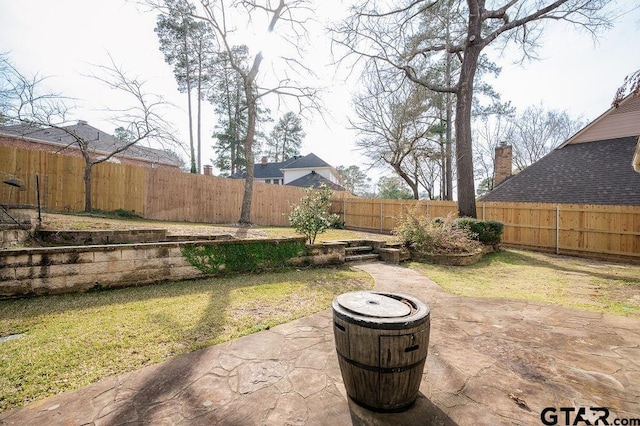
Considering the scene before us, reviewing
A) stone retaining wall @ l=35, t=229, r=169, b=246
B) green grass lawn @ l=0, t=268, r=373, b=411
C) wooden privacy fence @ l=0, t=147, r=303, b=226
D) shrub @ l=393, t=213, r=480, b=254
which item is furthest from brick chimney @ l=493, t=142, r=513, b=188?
stone retaining wall @ l=35, t=229, r=169, b=246

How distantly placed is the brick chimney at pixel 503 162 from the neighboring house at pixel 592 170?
265cm

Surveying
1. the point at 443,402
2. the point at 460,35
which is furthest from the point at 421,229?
the point at 460,35

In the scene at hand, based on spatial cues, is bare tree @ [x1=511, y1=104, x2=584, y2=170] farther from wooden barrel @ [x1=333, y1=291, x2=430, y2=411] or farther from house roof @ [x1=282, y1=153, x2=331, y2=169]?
wooden barrel @ [x1=333, y1=291, x2=430, y2=411]

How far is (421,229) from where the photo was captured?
763cm

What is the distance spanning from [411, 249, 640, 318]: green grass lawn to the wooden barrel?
10.5 feet

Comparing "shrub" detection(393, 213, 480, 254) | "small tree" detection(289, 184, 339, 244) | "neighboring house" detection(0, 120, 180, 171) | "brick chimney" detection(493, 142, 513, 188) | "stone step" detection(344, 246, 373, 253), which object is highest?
"neighboring house" detection(0, 120, 180, 171)

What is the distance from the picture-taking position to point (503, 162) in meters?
16.4

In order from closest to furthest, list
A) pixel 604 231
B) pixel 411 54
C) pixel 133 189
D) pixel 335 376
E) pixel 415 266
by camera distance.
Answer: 1. pixel 335 376
2. pixel 415 266
3. pixel 604 231
4. pixel 411 54
5. pixel 133 189

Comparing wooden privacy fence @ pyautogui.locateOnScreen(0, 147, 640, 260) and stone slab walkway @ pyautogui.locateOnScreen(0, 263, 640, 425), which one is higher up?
wooden privacy fence @ pyautogui.locateOnScreen(0, 147, 640, 260)

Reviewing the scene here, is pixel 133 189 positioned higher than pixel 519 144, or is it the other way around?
pixel 519 144

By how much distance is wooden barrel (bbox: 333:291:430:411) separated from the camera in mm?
1615

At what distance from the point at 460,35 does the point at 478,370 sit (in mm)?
12955

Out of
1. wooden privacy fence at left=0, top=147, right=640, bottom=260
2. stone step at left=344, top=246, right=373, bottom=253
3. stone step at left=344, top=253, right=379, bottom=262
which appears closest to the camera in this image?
stone step at left=344, top=253, right=379, bottom=262

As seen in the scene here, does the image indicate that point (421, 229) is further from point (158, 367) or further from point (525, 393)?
point (158, 367)
